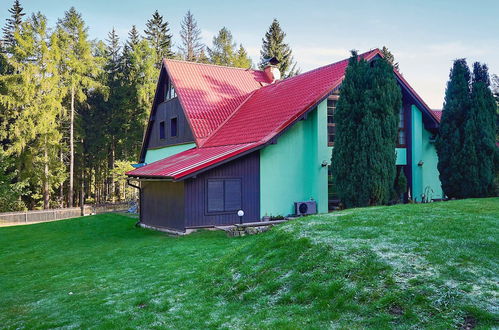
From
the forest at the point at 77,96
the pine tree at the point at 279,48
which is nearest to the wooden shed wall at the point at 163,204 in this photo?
the forest at the point at 77,96

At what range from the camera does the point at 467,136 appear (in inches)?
585

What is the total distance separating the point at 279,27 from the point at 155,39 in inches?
493

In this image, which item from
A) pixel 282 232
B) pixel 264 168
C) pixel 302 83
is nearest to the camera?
pixel 282 232

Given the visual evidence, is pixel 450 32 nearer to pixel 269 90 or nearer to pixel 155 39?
pixel 269 90

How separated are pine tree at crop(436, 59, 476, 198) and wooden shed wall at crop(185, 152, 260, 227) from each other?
7006 mm

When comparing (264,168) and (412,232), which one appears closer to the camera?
(412,232)

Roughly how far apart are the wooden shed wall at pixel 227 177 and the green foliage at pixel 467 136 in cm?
709

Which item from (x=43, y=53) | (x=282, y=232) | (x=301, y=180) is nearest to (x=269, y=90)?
(x=301, y=180)

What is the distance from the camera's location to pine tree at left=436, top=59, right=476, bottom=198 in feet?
49.3

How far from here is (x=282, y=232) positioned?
8219 millimetres

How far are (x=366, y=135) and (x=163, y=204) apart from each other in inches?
294

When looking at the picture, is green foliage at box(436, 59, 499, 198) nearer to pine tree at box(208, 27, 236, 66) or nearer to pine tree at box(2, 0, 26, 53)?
pine tree at box(208, 27, 236, 66)

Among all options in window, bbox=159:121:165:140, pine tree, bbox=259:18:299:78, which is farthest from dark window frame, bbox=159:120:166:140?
pine tree, bbox=259:18:299:78

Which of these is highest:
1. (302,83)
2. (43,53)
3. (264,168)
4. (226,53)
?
(226,53)
